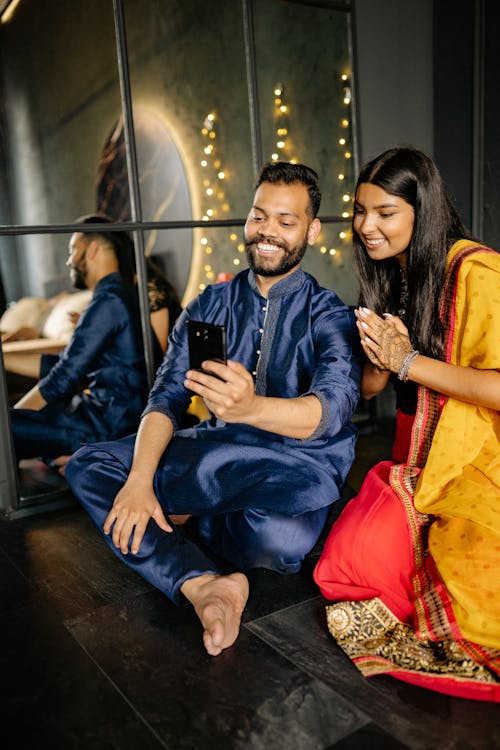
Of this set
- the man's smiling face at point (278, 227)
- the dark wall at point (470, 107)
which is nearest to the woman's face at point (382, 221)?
the man's smiling face at point (278, 227)

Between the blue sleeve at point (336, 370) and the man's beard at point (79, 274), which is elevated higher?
the man's beard at point (79, 274)

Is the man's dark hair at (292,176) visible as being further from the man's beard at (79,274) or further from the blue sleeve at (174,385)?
the man's beard at (79,274)

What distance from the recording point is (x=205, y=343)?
1.72 metres

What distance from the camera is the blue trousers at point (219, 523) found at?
2.02 metres

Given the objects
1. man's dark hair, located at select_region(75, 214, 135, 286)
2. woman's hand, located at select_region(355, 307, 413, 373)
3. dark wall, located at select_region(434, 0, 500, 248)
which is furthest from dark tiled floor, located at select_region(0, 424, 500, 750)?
dark wall, located at select_region(434, 0, 500, 248)

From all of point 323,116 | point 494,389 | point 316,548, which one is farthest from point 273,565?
point 323,116

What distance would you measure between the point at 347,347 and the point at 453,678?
1000mm

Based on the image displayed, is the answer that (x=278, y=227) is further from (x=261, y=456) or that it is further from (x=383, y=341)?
(x=261, y=456)

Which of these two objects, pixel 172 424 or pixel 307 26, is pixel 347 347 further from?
pixel 307 26

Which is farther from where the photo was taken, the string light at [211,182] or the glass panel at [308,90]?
the glass panel at [308,90]

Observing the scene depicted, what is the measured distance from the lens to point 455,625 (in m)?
1.61

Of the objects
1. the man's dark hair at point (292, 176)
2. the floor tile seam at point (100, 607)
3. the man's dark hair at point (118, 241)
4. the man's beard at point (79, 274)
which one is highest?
the man's dark hair at point (292, 176)

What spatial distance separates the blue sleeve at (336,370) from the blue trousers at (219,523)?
1.17 ft

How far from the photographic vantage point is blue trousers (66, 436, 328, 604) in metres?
2.02
